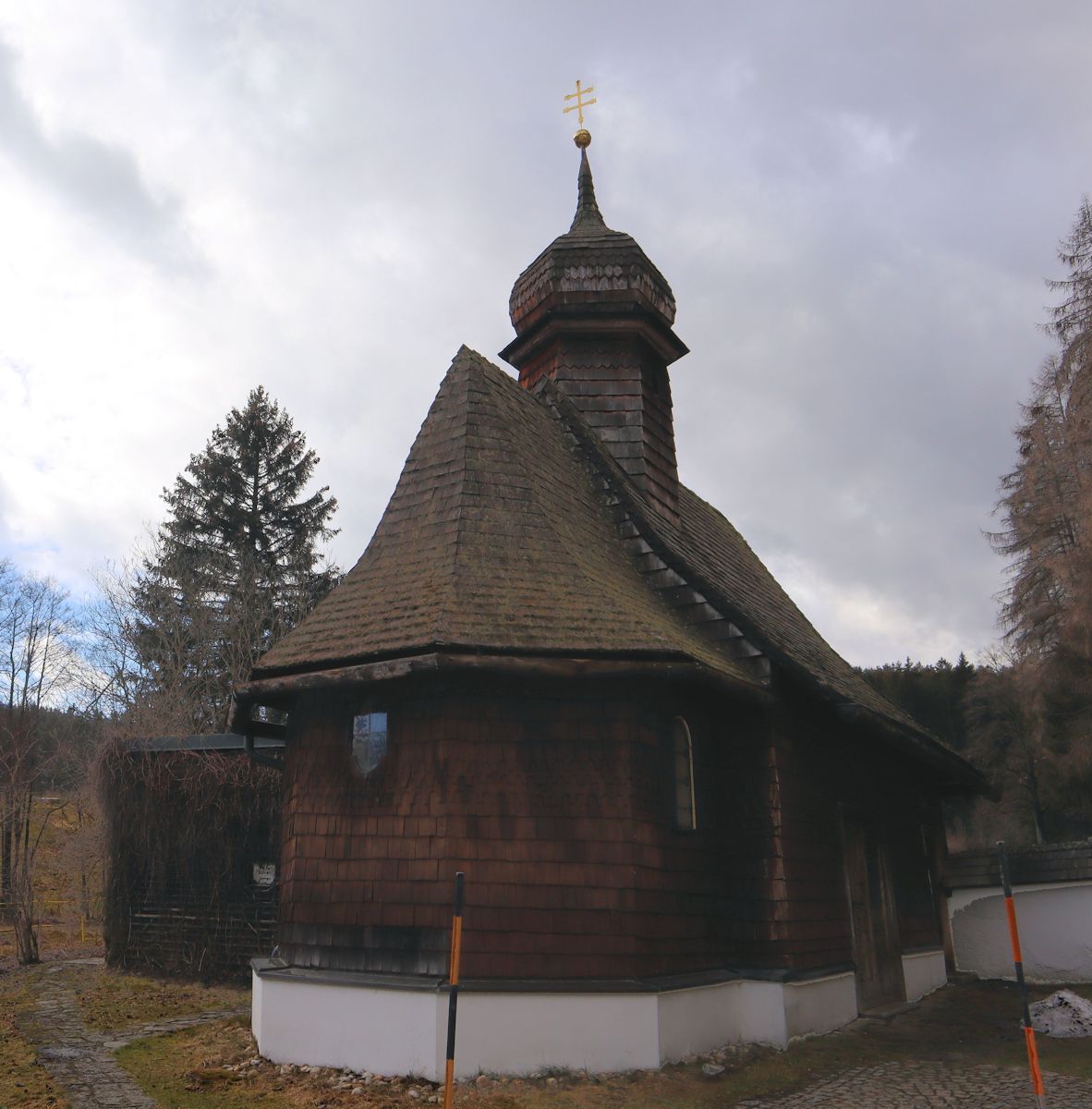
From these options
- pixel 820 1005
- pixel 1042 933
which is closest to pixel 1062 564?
pixel 1042 933

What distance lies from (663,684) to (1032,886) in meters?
8.16

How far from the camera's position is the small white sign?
13.5 meters

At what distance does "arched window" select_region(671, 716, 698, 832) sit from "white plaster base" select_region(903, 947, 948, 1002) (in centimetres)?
525

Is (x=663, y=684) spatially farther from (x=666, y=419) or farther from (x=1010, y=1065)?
(x=666, y=419)

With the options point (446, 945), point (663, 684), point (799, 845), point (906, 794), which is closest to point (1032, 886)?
point (906, 794)

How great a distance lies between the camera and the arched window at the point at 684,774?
29.9 ft

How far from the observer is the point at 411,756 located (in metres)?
8.27

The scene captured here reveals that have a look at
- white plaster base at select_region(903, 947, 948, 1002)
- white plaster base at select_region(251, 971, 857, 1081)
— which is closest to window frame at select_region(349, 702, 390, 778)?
white plaster base at select_region(251, 971, 857, 1081)

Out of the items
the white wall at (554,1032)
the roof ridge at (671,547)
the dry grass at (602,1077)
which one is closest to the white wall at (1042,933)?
the roof ridge at (671,547)

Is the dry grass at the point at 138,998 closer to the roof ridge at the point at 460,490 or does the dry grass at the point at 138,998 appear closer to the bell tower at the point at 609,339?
the roof ridge at the point at 460,490

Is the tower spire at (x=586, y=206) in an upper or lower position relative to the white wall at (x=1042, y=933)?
upper

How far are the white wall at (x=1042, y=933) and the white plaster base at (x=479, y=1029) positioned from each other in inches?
295

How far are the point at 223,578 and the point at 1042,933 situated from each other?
23855mm

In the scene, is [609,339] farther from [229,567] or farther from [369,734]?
[229,567]
